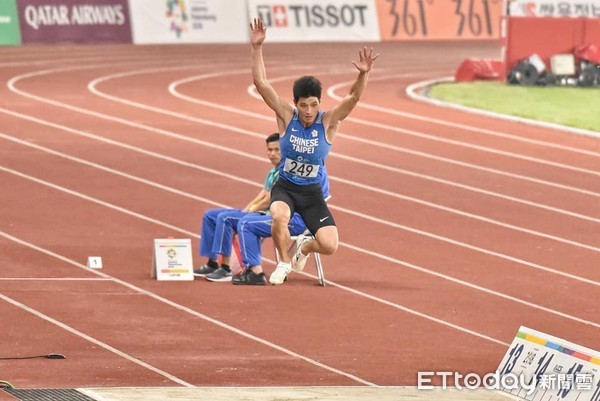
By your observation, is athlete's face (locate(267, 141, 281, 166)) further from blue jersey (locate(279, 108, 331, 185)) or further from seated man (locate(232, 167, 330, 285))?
blue jersey (locate(279, 108, 331, 185))

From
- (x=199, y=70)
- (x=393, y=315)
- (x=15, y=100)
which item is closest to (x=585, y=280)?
(x=393, y=315)

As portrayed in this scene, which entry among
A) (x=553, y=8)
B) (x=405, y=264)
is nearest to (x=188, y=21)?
(x=553, y=8)

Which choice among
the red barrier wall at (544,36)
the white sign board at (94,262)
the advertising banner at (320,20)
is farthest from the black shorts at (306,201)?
the advertising banner at (320,20)

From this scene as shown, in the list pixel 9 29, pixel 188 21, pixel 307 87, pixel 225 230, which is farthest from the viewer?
pixel 188 21

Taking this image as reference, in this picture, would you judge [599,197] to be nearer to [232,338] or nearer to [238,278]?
[238,278]

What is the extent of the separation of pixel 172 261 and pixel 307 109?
276 centimetres

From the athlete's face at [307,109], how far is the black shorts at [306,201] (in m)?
0.61

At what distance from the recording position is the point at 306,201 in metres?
10.0

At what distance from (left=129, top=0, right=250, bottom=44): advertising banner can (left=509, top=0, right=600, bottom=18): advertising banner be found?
8.26m

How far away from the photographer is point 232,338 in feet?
32.4

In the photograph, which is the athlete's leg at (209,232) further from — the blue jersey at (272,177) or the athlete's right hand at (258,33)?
the athlete's right hand at (258,33)

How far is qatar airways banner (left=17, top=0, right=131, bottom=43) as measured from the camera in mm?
31078

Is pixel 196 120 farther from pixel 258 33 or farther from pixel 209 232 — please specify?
pixel 258 33

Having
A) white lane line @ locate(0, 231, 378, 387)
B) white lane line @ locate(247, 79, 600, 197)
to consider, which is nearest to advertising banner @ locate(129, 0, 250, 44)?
white lane line @ locate(247, 79, 600, 197)
